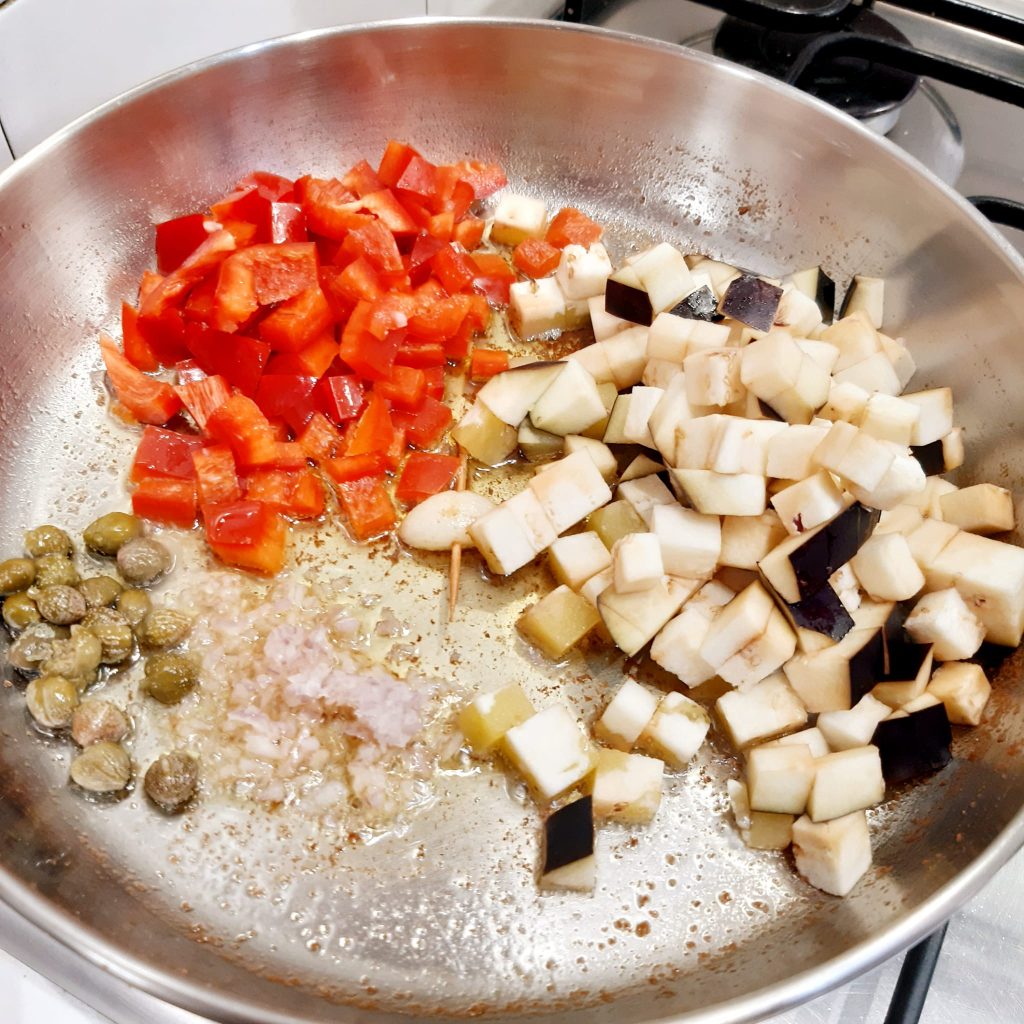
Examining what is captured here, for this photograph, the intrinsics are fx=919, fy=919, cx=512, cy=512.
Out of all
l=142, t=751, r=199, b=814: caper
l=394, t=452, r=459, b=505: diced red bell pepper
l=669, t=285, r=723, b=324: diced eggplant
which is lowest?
l=142, t=751, r=199, b=814: caper

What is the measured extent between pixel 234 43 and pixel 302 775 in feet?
5.79

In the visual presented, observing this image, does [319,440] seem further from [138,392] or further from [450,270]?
[450,270]

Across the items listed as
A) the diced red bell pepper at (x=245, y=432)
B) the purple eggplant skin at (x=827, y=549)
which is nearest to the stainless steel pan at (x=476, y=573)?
the diced red bell pepper at (x=245, y=432)

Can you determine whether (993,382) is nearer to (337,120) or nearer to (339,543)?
(339,543)

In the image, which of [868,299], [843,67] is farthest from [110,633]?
[843,67]

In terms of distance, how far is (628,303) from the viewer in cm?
210

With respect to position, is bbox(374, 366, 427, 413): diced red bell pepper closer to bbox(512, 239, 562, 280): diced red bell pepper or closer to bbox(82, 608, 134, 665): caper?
bbox(512, 239, 562, 280): diced red bell pepper

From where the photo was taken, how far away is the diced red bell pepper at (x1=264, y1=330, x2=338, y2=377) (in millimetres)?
2045

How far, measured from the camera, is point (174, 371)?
2.14 metres

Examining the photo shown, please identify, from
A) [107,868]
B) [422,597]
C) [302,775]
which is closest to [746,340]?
[422,597]

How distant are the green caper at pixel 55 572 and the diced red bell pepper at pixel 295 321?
2.08ft

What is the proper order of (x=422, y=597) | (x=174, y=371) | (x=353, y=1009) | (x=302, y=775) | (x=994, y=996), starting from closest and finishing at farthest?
(x=353, y=1009)
(x=994, y=996)
(x=302, y=775)
(x=422, y=597)
(x=174, y=371)

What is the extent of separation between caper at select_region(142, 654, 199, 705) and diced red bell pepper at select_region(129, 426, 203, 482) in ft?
1.37

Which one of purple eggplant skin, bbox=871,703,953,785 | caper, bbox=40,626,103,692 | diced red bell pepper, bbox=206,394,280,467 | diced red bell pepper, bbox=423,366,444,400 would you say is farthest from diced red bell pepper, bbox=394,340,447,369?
purple eggplant skin, bbox=871,703,953,785
